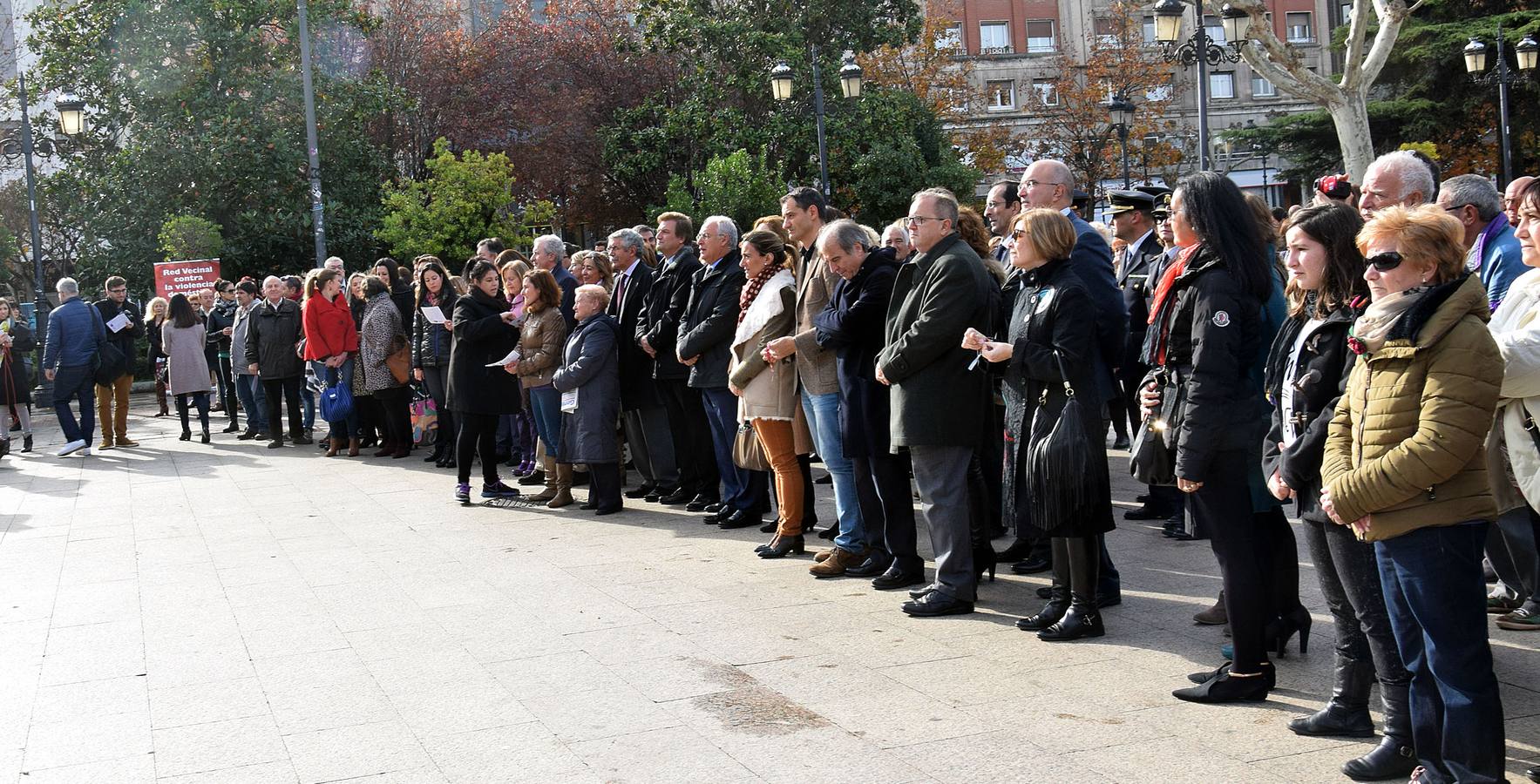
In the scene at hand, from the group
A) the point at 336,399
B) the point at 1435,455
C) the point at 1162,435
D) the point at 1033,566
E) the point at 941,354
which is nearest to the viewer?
the point at 1435,455

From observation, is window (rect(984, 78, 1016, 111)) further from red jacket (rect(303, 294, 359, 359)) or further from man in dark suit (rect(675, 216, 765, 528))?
man in dark suit (rect(675, 216, 765, 528))

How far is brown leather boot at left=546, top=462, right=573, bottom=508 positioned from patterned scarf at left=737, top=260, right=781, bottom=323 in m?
2.85

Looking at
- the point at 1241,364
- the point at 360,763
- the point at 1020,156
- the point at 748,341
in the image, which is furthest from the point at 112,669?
the point at 1020,156

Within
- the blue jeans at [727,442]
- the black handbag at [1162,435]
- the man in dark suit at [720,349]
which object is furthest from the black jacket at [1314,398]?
the blue jeans at [727,442]

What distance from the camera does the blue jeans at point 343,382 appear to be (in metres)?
15.4

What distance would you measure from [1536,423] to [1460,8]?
38.8 metres

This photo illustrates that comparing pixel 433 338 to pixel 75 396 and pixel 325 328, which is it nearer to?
pixel 325 328

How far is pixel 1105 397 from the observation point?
6.47 metres

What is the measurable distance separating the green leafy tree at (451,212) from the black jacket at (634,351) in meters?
17.2

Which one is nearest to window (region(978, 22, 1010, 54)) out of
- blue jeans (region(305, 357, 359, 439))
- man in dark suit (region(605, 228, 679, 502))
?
blue jeans (region(305, 357, 359, 439))

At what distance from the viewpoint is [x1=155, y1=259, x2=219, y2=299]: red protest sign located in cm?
2509

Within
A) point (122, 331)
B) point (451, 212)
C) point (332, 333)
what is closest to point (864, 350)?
point (332, 333)

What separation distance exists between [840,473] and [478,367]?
413cm

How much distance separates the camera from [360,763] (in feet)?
→ 16.7
